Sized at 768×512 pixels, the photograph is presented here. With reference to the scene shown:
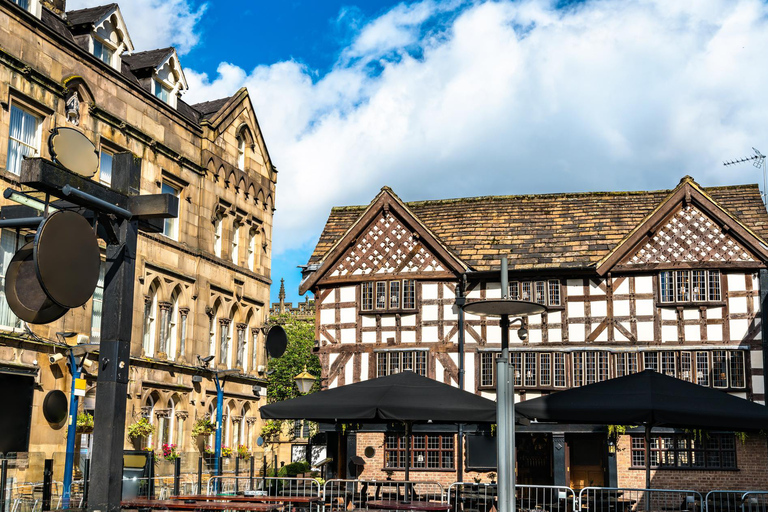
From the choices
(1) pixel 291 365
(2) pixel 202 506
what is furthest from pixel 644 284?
(1) pixel 291 365

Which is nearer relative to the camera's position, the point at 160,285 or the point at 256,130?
the point at 160,285

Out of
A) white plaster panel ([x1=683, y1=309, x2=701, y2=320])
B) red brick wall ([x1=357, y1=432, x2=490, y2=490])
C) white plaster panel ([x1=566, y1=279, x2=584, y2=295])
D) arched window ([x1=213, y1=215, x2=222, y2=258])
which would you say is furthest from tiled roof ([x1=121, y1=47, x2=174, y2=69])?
white plaster panel ([x1=683, y1=309, x2=701, y2=320])

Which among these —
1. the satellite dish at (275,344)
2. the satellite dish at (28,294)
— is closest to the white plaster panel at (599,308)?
the satellite dish at (275,344)

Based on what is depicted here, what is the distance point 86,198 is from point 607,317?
72.9 ft

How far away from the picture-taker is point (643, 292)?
2728 cm

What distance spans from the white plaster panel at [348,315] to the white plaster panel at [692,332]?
10389 millimetres

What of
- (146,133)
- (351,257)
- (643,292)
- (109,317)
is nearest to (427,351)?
(351,257)

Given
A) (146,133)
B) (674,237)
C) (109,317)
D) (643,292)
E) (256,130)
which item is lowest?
(109,317)

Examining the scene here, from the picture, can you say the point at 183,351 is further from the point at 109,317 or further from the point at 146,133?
the point at 109,317

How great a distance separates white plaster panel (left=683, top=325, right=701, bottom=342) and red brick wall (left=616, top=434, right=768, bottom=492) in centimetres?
319

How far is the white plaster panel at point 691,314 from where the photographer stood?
26641 mm

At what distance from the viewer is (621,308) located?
2734 centimetres

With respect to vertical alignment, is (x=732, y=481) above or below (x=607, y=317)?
below

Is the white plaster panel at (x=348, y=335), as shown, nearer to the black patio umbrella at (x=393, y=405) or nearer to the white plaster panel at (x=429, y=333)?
the white plaster panel at (x=429, y=333)
